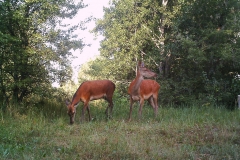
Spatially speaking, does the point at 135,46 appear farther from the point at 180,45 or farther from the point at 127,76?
the point at 180,45

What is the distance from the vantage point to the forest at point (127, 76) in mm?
6301

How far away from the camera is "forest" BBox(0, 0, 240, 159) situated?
630cm

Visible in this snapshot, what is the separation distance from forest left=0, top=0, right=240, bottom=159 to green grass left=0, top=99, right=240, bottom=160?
23mm

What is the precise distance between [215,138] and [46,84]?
21.7 ft

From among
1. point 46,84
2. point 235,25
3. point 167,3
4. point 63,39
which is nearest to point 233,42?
point 235,25

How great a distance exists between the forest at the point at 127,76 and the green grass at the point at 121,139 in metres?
0.02

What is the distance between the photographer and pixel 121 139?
6562 millimetres

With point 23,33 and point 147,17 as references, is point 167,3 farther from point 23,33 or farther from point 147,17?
point 23,33

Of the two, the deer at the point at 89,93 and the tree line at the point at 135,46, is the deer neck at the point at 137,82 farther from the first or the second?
the tree line at the point at 135,46

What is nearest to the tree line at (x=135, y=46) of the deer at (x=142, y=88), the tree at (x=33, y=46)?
the tree at (x=33, y=46)

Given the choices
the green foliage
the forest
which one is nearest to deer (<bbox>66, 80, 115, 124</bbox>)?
the forest

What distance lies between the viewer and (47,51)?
1129 centimetres

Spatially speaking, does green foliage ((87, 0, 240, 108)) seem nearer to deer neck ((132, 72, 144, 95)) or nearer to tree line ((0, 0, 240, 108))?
tree line ((0, 0, 240, 108))

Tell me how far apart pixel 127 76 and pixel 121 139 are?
11.9 metres
